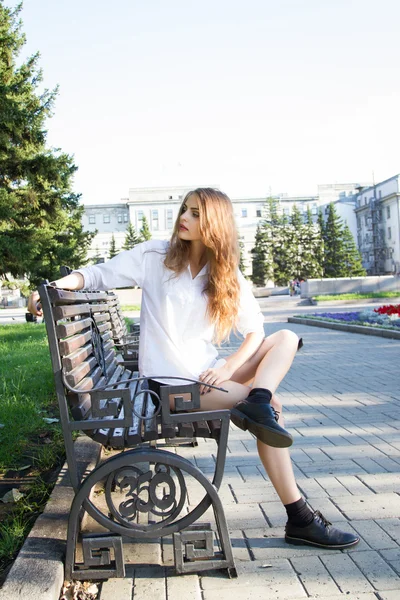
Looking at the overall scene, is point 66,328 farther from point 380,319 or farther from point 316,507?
point 380,319

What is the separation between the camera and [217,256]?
280 cm

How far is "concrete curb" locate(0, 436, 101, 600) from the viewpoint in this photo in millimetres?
1997

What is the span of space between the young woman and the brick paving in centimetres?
Result: 25

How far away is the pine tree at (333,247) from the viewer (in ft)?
206

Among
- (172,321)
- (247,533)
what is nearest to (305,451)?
(247,533)

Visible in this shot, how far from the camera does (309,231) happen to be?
63.2 meters

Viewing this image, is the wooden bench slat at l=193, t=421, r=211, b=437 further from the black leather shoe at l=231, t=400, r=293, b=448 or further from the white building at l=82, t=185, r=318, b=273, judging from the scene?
the white building at l=82, t=185, r=318, b=273

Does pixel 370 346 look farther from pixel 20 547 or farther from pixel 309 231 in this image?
pixel 309 231

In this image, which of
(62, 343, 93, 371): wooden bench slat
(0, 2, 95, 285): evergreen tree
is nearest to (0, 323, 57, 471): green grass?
(62, 343, 93, 371): wooden bench slat

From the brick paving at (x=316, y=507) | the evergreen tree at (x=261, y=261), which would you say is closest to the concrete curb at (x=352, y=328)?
the brick paving at (x=316, y=507)

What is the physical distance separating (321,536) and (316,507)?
472 millimetres

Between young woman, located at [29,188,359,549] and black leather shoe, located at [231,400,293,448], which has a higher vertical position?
young woman, located at [29,188,359,549]

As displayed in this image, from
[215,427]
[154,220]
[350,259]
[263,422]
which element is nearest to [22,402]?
[215,427]

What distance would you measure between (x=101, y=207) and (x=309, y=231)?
3989 cm
